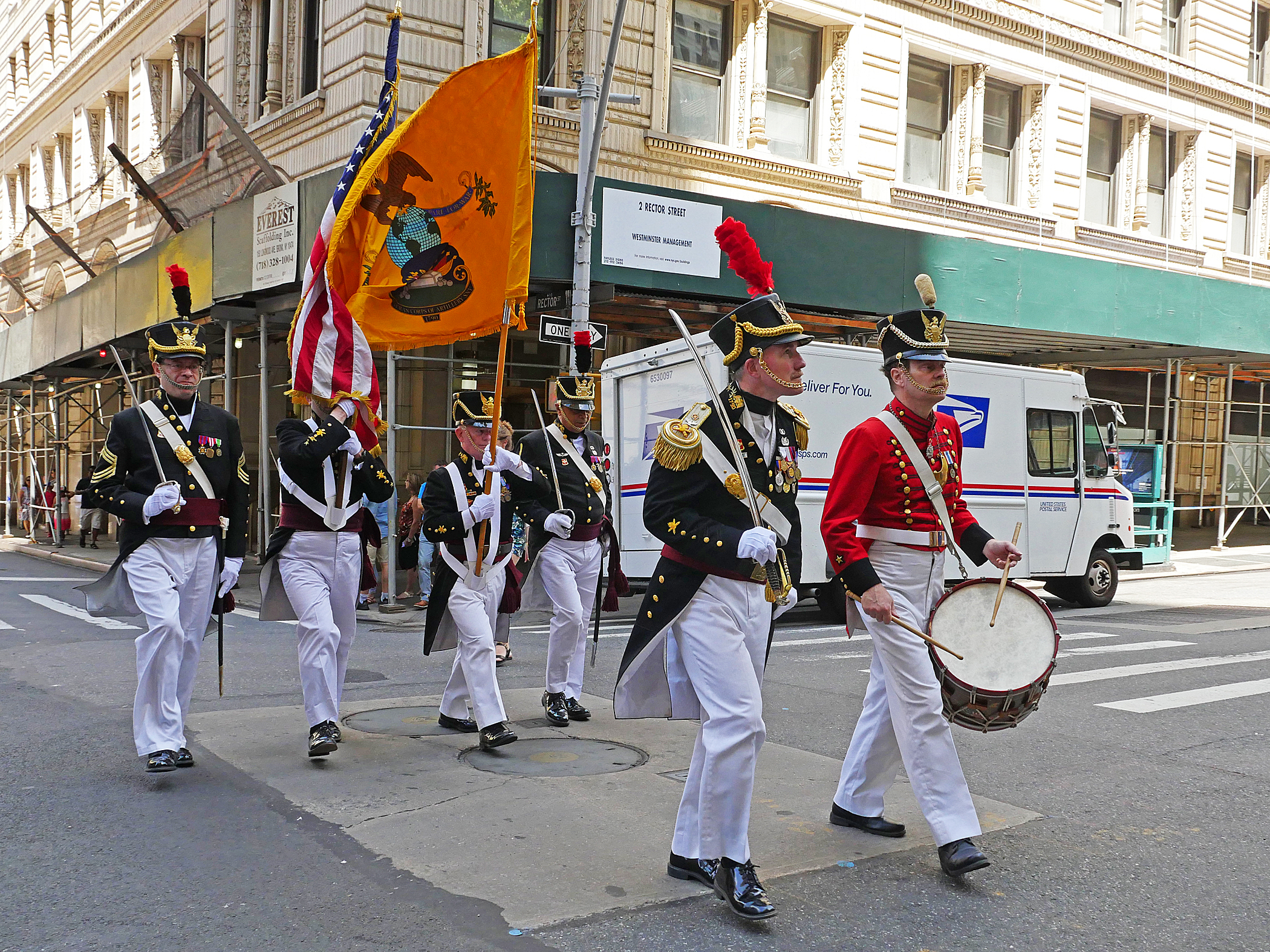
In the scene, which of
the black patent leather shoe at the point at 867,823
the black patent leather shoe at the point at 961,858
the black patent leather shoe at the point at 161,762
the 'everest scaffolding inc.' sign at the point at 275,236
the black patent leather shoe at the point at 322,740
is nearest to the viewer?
the black patent leather shoe at the point at 961,858

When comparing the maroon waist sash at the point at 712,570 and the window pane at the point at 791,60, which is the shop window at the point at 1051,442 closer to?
the window pane at the point at 791,60

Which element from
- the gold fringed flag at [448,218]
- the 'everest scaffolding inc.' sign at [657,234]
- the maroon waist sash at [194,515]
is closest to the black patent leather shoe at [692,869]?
the maroon waist sash at [194,515]

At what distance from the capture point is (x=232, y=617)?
12.9 meters

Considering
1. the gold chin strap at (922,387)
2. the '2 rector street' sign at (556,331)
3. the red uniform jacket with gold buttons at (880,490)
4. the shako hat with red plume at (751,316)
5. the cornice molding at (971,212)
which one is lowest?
the red uniform jacket with gold buttons at (880,490)

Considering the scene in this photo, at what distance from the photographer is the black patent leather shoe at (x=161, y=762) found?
571 centimetres

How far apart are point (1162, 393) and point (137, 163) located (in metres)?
23.8

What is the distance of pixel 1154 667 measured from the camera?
9883 millimetres

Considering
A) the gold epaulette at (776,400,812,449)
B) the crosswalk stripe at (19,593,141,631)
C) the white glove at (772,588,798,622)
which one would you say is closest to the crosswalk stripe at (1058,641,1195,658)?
the white glove at (772,588,798,622)

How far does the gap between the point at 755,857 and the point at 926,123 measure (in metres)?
20.5

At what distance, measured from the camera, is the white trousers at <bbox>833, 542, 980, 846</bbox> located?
14.7 feet

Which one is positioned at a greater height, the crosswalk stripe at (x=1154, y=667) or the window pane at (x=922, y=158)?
the window pane at (x=922, y=158)

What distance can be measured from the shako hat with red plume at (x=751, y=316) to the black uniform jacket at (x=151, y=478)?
9.98ft

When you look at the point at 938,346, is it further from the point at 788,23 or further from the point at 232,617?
the point at 788,23

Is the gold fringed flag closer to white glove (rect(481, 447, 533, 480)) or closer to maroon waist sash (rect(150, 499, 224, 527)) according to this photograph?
white glove (rect(481, 447, 533, 480))
